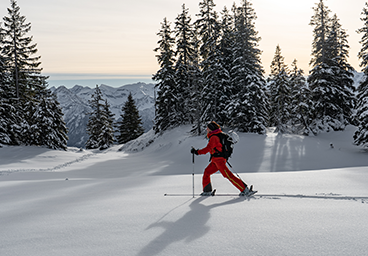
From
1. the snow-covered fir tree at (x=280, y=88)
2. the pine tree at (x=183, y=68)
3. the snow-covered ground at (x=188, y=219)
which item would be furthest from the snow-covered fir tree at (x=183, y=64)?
the snow-covered ground at (x=188, y=219)

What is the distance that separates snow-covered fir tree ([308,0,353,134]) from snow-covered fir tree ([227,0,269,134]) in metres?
5.66

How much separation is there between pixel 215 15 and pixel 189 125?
1253 centimetres

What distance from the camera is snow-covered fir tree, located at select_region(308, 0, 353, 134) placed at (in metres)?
24.5

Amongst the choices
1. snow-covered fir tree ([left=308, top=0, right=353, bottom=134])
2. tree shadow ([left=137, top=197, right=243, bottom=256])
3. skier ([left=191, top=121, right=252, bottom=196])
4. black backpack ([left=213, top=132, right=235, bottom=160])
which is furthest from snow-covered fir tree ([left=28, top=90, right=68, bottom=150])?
snow-covered fir tree ([left=308, top=0, right=353, bottom=134])

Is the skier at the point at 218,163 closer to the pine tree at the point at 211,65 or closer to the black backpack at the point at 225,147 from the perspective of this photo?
the black backpack at the point at 225,147

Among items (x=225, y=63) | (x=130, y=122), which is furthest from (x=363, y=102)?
(x=130, y=122)

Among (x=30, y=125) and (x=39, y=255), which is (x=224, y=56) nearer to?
(x=30, y=125)

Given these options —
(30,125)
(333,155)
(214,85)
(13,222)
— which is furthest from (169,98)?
(13,222)

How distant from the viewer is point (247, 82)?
23.2 m

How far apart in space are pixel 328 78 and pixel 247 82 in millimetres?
9010

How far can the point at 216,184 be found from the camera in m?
7.45

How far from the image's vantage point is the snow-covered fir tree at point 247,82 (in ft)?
75.4

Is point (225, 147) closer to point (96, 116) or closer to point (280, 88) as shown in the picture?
point (280, 88)

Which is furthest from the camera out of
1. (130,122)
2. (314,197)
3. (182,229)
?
(130,122)
